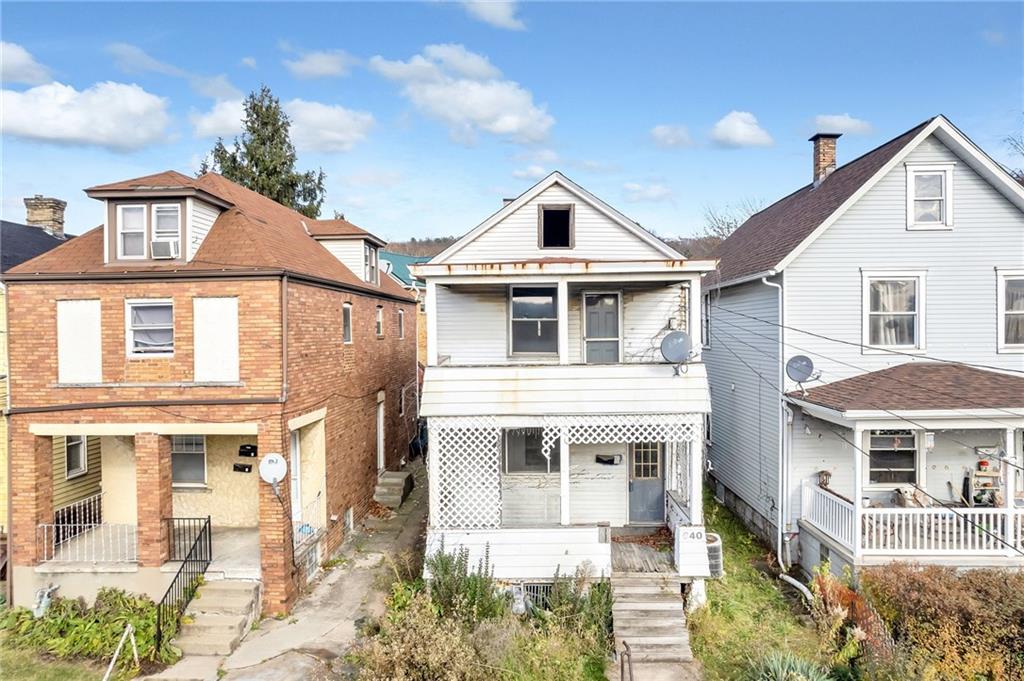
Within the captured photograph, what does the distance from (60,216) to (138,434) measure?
1382 cm

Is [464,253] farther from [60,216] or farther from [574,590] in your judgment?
[60,216]

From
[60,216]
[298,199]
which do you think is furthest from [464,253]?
[298,199]

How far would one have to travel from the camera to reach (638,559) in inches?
422

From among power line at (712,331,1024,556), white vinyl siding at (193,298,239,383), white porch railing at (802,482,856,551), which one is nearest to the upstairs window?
power line at (712,331,1024,556)

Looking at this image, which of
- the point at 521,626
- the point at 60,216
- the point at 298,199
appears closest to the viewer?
the point at 521,626

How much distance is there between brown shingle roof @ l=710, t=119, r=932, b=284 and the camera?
497 inches

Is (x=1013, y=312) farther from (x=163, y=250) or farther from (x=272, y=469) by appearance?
(x=163, y=250)

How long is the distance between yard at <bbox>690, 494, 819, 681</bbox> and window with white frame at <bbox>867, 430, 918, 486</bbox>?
10.0ft

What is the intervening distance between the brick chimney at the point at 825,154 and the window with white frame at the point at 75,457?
2069 cm

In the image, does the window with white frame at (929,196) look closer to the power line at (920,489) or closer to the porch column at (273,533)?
the power line at (920,489)

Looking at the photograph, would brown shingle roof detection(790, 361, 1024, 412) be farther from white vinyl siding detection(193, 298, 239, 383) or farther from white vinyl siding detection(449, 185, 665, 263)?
white vinyl siding detection(193, 298, 239, 383)

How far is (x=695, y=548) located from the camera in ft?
33.0

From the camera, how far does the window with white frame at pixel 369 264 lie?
664 inches

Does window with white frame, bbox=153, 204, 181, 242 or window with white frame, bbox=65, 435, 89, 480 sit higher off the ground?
window with white frame, bbox=153, 204, 181, 242
